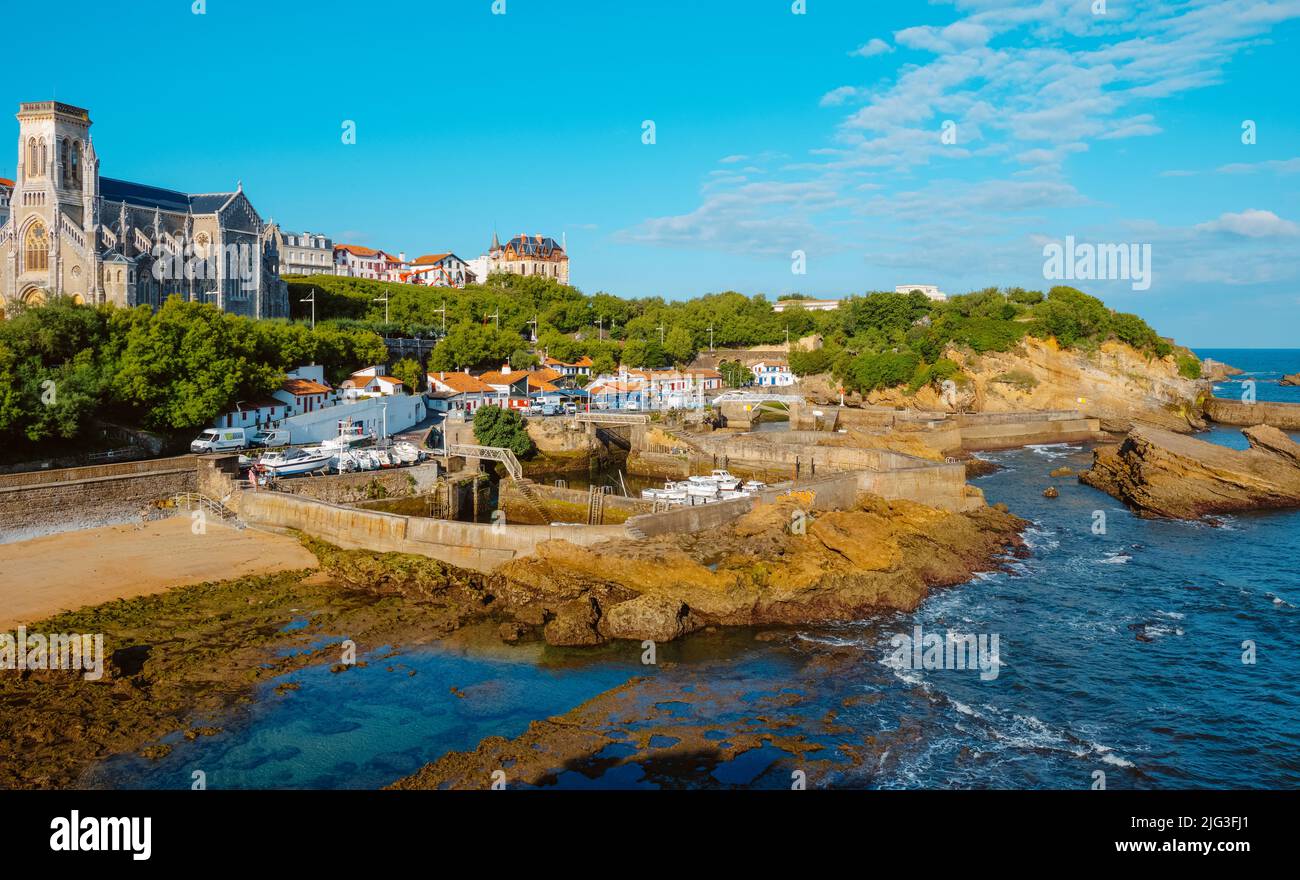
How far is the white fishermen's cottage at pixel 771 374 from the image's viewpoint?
312 feet

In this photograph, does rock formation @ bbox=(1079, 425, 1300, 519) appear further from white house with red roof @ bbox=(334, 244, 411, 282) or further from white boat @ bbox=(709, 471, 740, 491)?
white house with red roof @ bbox=(334, 244, 411, 282)

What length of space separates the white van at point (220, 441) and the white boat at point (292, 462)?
2.34 metres

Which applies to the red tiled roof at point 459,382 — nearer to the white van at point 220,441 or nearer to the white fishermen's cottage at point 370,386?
the white fishermen's cottage at point 370,386

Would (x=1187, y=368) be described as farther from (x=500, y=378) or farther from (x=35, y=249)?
(x=35, y=249)

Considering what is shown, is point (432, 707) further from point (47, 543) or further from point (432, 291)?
point (432, 291)

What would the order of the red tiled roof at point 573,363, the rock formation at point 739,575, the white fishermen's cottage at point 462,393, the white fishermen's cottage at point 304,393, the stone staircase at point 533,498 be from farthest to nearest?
the red tiled roof at point 573,363, the white fishermen's cottage at point 462,393, the white fishermen's cottage at point 304,393, the stone staircase at point 533,498, the rock formation at point 739,575

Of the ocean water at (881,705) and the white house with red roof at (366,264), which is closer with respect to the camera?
the ocean water at (881,705)

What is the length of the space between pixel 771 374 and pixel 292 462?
64633mm

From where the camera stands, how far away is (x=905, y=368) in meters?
83.1

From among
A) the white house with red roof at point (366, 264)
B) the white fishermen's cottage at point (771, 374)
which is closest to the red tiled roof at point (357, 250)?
the white house with red roof at point (366, 264)

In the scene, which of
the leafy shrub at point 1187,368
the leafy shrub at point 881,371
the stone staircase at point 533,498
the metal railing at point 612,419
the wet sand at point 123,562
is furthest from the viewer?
the leafy shrub at point 1187,368

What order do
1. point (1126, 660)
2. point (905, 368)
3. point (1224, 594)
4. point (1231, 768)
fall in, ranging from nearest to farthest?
point (1231, 768), point (1126, 660), point (1224, 594), point (905, 368)
